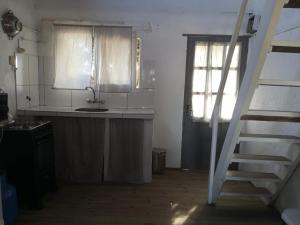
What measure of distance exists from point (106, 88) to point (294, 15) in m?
2.42

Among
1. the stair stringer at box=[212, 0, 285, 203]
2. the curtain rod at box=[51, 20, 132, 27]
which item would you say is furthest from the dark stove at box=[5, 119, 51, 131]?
the stair stringer at box=[212, 0, 285, 203]

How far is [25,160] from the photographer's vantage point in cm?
260

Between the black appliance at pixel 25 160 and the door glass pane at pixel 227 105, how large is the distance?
2.43m

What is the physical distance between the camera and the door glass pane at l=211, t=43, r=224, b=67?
12.2 feet

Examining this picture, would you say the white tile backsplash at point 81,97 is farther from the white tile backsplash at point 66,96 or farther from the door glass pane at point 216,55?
the door glass pane at point 216,55

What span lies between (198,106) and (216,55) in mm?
763

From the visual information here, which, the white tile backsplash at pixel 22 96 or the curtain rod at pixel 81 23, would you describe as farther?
the curtain rod at pixel 81 23

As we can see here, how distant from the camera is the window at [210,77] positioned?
373 cm

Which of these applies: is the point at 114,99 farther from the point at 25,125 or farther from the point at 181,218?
the point at 181,218

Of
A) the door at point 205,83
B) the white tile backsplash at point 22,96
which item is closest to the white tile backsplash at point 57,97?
the white tile backsplash at point 22,96

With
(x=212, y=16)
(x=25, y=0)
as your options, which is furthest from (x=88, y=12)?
(x=212, y=16)

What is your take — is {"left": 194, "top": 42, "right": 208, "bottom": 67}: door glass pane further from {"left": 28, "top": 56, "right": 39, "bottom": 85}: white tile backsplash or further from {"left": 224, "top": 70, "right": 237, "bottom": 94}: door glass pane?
{"left": 28, "top": 56, "right": 39, "bottom": 85}: white tile backsplash

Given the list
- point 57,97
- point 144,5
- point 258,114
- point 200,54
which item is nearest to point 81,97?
point 57,97

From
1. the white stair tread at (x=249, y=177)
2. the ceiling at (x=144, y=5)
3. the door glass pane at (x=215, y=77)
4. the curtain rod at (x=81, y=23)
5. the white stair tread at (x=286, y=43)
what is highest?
the ceiling at (x=144, y=5)
